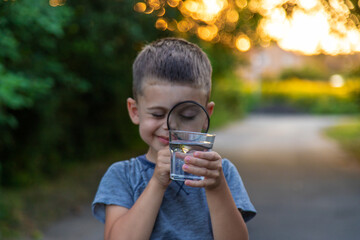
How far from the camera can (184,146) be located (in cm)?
152

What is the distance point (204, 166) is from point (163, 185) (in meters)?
0.23

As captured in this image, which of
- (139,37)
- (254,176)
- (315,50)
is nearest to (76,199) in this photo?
(139,37)

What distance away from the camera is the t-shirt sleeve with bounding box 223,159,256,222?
6.20ft

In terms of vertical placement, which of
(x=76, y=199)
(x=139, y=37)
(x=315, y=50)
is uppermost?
(x=315, y=50)

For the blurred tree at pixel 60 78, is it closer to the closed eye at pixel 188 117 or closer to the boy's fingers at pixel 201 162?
the closed eye at pixel 188 117

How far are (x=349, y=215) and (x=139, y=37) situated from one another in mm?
4028

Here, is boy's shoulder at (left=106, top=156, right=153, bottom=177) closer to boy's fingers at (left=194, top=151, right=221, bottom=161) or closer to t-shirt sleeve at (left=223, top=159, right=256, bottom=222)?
t-shirt sleeve at (left=223, top=159, right=256, bottom=222)

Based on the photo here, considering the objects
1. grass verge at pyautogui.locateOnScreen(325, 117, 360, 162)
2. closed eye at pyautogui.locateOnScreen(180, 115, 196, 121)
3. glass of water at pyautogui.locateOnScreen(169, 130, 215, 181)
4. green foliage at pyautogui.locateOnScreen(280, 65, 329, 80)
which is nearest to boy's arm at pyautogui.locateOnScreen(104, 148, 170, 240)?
glass of water at pyautogui.locateOnScreen(169, 130, 215, 181)

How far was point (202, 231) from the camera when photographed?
1.81m

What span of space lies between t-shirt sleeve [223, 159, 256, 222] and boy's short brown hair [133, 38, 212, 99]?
0.33 m

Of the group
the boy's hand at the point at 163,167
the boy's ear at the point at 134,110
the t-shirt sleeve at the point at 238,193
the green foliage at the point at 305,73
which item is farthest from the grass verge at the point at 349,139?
the green foliage at the point at 305,73

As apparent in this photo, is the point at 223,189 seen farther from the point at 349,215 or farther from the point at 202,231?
the point at 349,215

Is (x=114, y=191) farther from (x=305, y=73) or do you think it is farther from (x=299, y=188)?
(x=305, y=73)

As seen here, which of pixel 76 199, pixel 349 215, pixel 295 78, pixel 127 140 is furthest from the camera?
pixel 295 78
